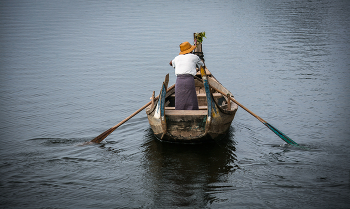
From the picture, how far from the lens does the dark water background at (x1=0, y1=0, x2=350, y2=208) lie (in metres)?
5.68

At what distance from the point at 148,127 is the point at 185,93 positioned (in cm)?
205

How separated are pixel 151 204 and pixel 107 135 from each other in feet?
9.43

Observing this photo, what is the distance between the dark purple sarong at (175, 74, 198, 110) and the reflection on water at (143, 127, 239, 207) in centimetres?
85

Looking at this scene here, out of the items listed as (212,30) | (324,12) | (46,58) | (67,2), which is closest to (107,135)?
(46,58)

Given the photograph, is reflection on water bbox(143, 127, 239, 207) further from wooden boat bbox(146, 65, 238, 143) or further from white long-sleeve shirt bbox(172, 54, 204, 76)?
white long-sleeve shirt bbox(172, 54, 204, 76)

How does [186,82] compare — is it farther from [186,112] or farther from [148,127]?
[148,127]

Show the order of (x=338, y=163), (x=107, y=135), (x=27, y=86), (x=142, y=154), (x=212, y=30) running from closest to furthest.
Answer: (x=338, y=163), (x=142, y=154), (x=107, y=135), (x=27, y=86), (x=212, y=30)

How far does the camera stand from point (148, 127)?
8.84 meters

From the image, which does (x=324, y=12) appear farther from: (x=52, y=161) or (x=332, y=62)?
(x=52, y=161)

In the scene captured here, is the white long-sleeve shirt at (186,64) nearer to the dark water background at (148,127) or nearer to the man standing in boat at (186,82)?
the man standing in boat at (186,82)

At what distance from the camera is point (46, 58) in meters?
16.9

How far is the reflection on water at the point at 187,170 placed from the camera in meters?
5.50

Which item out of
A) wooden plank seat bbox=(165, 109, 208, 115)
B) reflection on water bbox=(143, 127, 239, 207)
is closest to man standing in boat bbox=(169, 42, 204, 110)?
wooden plank seat bbox=(165, 109, 208, 115)

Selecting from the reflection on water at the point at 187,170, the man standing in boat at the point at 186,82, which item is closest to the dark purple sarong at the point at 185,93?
the man standing in boat at the point at 186,82
